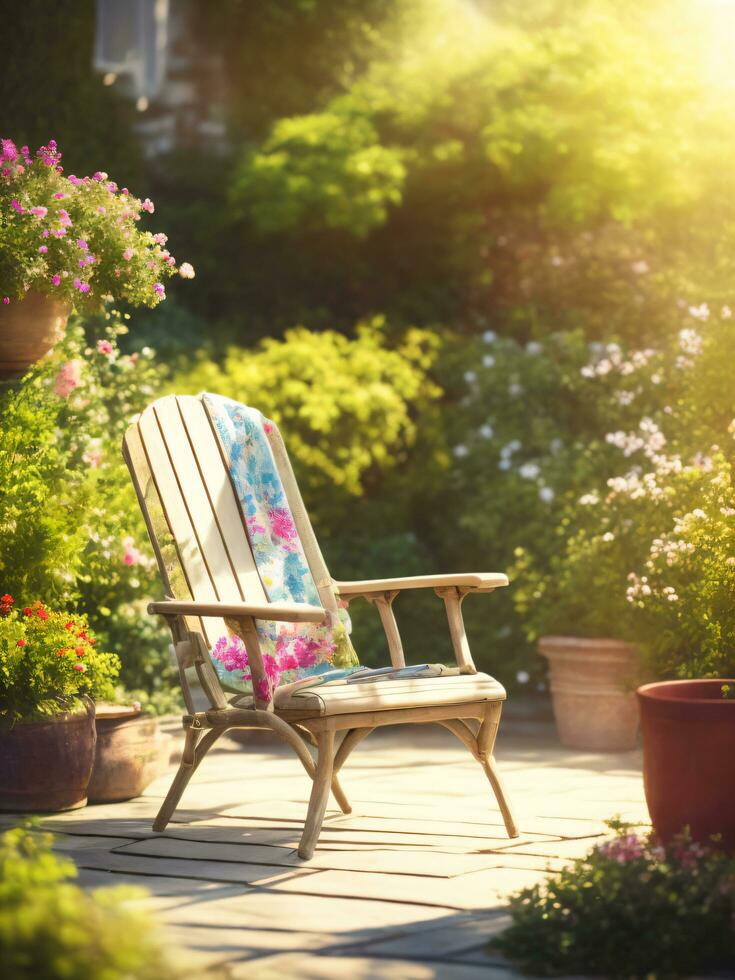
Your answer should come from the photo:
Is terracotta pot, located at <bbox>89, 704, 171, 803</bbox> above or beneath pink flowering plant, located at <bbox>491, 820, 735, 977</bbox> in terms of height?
above

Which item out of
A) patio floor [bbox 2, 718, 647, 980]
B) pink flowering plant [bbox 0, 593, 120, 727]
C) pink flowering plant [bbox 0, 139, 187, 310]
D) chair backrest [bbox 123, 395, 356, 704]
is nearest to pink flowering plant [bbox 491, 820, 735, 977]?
patio floor [bbox 2, 718, 647, 980]

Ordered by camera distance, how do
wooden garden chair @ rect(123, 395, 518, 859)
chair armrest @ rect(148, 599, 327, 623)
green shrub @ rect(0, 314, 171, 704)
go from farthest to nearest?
green shrub @ rect(0, 314, 171, 704)
wooden garden chair @ rect(123, 395, 518, 859)
chair armrest @ rect(148, 599, 327, 623)

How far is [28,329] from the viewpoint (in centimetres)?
431

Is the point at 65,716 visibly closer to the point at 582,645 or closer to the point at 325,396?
the point at 582,645

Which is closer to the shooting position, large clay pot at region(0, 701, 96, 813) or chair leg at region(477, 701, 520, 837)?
chair leg at region(477, 701, 520, 837)

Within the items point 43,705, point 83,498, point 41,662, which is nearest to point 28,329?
point 83,498

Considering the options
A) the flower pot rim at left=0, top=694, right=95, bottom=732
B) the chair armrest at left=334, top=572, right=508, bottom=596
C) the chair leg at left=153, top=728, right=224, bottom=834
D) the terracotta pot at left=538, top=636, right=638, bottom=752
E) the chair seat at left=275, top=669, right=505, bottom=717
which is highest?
the chair armrest at left=334, top=572, right=508, bottom=596

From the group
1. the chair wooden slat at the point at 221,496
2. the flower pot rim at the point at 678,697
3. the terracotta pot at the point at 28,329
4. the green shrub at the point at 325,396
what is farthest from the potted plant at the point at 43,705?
the green shrub at the point at 325,396

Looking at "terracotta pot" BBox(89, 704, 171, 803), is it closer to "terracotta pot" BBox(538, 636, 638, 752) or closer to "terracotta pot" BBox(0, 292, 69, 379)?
"terracotta pot" BBox(0, 292, 69, 379)

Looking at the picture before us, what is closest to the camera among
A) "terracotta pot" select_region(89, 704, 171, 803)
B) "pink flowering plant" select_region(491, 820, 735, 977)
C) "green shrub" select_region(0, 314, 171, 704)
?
"pink flowering plant" select_region(491, 820, 735, 977)

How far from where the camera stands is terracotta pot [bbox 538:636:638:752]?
223 inches

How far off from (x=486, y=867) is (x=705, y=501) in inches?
61.9

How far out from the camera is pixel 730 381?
569 centimetres

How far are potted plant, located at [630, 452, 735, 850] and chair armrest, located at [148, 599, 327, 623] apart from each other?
885 mm
